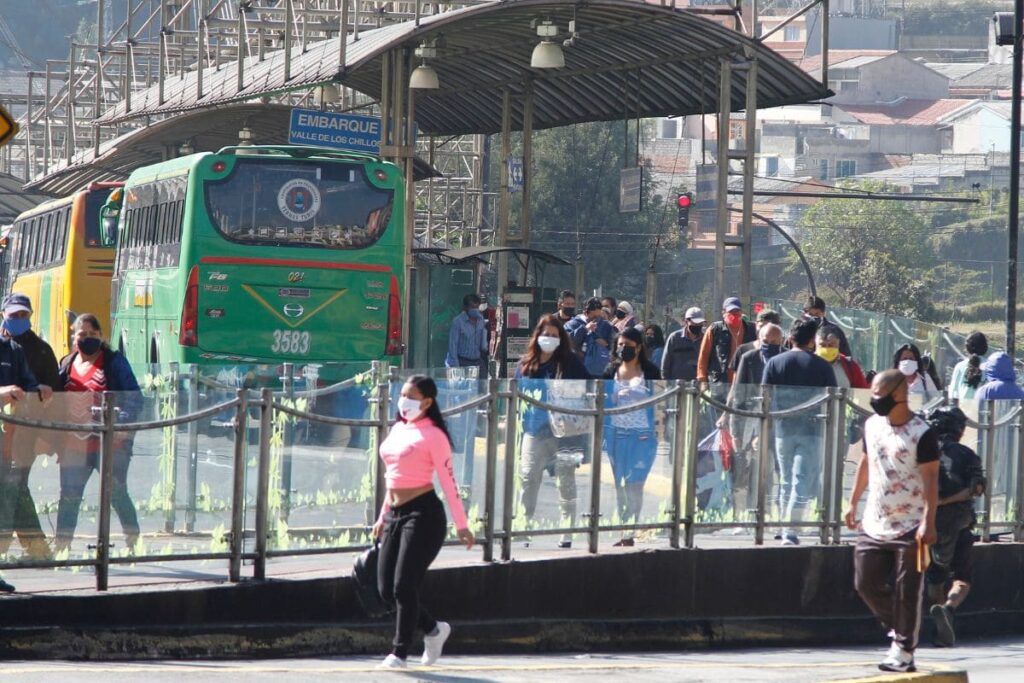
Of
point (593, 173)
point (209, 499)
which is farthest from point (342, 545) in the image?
point (593, 173)

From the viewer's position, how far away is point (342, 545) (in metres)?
10.8

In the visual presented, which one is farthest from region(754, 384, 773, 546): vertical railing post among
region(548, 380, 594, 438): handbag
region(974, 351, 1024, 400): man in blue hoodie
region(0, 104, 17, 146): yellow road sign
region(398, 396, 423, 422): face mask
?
region(0, 104, 17, 146): yellow road sign

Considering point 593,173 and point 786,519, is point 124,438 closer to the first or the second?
point 786,519

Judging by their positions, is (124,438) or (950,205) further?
(950,205)

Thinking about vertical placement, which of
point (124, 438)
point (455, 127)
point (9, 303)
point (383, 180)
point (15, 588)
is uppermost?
point (455, 127)

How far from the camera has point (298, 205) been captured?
69.2 feet

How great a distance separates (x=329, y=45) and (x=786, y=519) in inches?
630

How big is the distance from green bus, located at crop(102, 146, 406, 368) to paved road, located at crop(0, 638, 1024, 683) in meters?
10.2

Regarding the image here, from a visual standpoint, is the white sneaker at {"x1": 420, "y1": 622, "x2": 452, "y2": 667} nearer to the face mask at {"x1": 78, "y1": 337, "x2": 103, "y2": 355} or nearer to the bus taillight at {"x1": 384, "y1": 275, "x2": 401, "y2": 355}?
the face mask at {"x1": 78, "y1": 337, "x2": 103, "y2": 355}

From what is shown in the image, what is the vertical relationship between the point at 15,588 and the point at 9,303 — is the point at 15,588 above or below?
below

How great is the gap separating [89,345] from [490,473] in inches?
105

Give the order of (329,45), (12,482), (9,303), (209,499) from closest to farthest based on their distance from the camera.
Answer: (12,482), (209,499), (9,303), (329,45)

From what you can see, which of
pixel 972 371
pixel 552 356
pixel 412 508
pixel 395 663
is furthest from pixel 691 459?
pixel 972 371

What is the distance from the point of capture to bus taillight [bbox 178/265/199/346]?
20.8m
